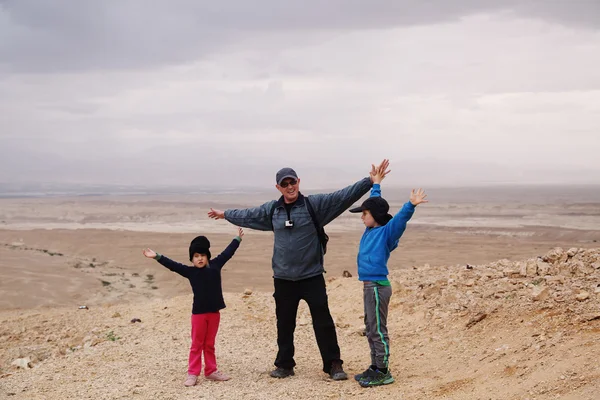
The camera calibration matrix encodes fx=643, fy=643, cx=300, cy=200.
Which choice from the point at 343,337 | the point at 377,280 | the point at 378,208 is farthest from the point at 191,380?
the point at 343,337

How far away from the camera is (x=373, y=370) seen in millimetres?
6324

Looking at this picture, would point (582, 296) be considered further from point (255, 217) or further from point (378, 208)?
point (255, 217)

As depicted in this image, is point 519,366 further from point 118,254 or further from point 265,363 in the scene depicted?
point 118,254

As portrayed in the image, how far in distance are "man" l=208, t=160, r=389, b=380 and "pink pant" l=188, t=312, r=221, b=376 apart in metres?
0.77

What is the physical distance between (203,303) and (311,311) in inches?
45.1

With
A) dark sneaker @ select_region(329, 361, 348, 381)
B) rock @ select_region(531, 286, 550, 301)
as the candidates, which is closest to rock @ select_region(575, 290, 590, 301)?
rock @ select_region(531, 286, 550, 301)

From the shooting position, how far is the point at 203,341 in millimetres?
6902

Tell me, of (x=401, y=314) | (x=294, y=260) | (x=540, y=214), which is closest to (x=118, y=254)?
(x=401, y=314)

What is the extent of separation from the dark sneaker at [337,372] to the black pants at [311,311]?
50 mm

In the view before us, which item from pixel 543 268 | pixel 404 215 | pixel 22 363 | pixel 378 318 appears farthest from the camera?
pixel 543 268

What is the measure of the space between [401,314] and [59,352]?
16.6 feet

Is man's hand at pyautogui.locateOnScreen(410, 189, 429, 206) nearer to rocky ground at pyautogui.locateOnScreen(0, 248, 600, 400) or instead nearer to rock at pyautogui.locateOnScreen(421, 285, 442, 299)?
rocky ground at pyautogui.locateOnScreen(0, 248, 600, 400)

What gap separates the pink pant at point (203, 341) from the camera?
6816 mm

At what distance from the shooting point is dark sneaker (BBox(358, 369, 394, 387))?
20.5 feet
